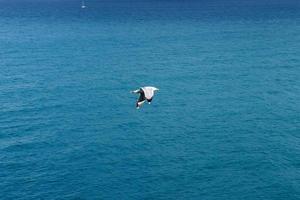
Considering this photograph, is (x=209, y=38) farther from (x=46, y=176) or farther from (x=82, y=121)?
(x=46, y=176)

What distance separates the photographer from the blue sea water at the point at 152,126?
260ft

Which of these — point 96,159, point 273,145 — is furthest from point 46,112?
point 273,145

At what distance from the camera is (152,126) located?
336ft

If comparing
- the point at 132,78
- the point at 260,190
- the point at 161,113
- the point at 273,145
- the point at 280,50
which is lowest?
the point at 260,190

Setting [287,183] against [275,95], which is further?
[275,95]

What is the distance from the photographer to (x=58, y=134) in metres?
98.8

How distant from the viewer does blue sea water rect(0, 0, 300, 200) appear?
260 ft

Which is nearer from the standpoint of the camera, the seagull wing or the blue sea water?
the seagull wing

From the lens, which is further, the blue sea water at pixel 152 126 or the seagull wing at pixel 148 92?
the blue sea water at pixel 152 126

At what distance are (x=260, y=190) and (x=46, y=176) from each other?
42069 mm

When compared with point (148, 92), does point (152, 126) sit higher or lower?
lower

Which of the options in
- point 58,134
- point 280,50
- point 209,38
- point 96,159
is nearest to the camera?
point 96,159

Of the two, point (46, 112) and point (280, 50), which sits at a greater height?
point (280, 50)

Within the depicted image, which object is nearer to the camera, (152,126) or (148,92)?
(148,92)
